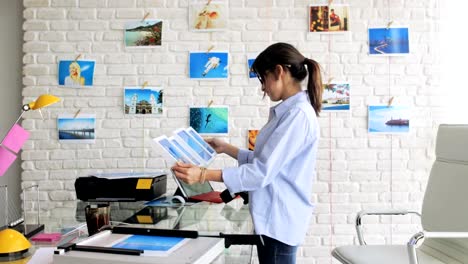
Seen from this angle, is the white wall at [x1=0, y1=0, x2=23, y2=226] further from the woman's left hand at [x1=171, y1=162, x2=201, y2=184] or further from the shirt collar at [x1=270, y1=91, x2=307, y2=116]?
the shirt collar at [x1=270, y1=91, x2=307, y2=116]

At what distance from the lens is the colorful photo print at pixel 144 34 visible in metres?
3.07

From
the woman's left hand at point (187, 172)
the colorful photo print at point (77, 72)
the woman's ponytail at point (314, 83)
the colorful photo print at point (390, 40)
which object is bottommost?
the woman's left hand at point (187, 172)

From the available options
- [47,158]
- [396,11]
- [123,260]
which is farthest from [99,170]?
[396,11]

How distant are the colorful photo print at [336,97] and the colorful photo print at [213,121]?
68cm

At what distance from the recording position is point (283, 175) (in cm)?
173

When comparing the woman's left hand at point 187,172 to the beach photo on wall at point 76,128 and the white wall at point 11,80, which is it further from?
the white wall at point 11,80

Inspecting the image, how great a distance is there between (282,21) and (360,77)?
0.65 meters

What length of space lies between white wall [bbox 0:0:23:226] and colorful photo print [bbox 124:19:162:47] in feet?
2.65

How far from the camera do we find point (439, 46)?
9.95ft

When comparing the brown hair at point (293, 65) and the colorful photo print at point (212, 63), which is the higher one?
the colorful photo print at point (212, 63)

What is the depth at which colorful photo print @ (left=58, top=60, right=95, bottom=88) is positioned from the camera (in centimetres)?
308

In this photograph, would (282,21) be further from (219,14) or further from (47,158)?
(47,158)

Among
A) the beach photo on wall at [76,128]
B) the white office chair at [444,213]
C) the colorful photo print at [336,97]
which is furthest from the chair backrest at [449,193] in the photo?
the beach photo on wall at [76,128]

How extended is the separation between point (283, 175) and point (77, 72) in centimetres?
194
